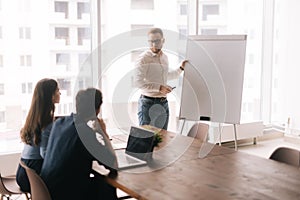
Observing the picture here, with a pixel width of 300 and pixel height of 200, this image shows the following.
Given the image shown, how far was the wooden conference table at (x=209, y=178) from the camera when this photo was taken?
203 cm

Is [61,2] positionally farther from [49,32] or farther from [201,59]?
[201,59]

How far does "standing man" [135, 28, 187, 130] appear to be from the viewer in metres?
4.00

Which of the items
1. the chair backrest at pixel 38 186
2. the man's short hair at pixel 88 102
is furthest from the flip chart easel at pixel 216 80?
the chair backrest at pixel 38 186

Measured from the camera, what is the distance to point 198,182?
221 centimetres

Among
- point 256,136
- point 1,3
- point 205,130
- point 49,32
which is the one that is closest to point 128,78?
point 205,130

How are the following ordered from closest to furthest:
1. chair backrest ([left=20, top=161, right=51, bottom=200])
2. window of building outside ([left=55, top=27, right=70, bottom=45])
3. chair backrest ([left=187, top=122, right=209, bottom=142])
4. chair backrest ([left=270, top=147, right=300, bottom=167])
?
chair backrest ([left=20, top=161, right=51, bottom=200])
chair backrest ([left=270, top=147, right=300, bottom=167])
chair backrest ([left=187, top=122, right=209, bottom=142])
window of building outside ([left=55, top=27, right=70, bottom=45])

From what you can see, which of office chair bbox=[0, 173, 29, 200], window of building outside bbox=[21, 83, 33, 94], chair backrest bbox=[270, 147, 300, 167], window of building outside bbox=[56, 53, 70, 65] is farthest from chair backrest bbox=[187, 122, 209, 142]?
window of building outside bbox=[21, 83, 33, 94]

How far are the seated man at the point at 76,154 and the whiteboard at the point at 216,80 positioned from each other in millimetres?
2064

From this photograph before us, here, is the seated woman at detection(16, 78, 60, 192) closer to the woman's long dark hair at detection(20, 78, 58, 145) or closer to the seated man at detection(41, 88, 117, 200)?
the woman's long dark hair at detection(20, 78, 58, 145)

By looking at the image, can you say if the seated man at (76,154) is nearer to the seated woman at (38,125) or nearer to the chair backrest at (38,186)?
Answer: the chair backrest at (38,186)

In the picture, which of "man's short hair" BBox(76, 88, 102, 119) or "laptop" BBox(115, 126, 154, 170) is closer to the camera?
"man's short hair" BBox(76, 88, 102, 119)

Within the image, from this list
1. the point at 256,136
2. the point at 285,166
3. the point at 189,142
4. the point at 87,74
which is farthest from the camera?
the point at 256,136

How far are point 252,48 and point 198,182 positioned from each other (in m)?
4.67

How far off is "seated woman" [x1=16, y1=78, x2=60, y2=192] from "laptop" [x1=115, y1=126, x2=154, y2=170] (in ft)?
1.78
